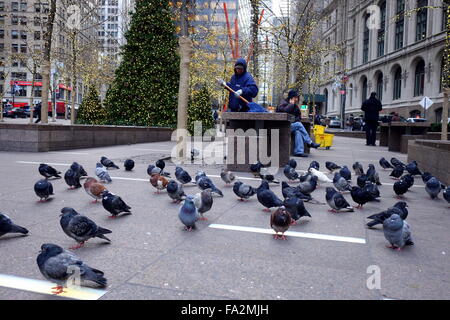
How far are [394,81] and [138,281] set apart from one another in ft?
164

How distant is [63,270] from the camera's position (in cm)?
299

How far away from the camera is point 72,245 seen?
163 inches

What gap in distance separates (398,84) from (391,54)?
347cm

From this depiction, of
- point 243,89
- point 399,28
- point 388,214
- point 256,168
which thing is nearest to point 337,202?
point 388,214

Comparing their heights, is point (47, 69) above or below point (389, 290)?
above

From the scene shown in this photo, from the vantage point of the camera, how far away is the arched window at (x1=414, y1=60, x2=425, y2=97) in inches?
1623

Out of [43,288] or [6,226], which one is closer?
[43,288]

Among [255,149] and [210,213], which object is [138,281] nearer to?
[210,213]

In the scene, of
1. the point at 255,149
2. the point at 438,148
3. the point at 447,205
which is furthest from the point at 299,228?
the point at 438,148

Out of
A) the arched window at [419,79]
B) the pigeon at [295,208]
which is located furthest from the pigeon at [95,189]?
the arched window at [419,79]

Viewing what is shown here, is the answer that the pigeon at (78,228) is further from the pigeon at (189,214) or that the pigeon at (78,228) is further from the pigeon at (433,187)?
the pigeon at (433,187)

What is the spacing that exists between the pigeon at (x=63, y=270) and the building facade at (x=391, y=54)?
102 feet

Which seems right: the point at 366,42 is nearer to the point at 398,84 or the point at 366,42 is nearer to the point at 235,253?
the point at 398,84

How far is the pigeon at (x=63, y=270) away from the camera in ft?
9.85
